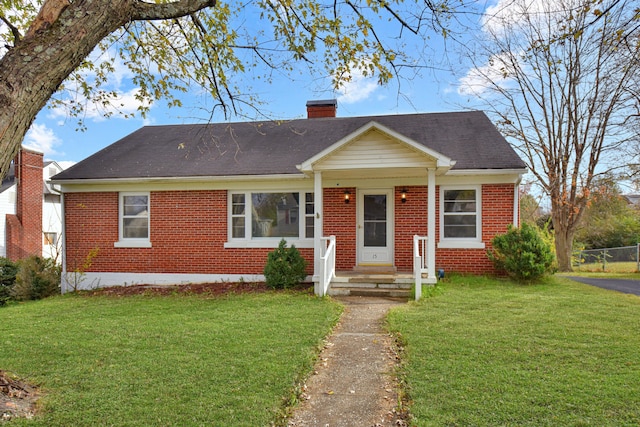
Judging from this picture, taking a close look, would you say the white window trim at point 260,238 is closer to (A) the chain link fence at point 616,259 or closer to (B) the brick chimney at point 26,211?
(B) the brick chimney at point 26,211

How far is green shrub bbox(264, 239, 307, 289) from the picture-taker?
952 cm

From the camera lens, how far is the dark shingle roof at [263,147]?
10.7m

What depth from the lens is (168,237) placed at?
36.8ft

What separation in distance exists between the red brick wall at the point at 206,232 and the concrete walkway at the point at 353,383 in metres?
4.50

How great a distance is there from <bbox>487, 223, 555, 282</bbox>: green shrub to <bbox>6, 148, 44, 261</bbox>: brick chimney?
67.6 feet

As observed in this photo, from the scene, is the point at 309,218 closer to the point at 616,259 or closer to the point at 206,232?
Result: the point at 206,232

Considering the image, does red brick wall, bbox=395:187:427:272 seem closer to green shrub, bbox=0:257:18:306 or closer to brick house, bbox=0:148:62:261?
green shrub, bbox=0:257:18:306

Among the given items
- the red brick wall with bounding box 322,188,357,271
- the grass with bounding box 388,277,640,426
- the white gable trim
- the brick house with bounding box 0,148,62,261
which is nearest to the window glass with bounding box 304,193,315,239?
the red brick wall with bounding box 322,188,357,271

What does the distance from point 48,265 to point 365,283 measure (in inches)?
381

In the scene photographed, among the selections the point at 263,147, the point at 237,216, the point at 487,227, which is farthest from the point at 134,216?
the point at 487,227

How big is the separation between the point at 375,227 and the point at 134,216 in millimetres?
7230

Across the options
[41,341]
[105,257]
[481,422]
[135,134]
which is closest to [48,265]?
[105,257]

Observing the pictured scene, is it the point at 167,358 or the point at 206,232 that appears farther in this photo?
the point at 206,232

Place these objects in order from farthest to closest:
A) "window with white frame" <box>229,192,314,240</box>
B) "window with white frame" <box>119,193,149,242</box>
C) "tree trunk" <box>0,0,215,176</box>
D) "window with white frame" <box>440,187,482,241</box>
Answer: "window with white frame" <box>119,193,149,242</box>
"window with white frame" <box>229,192,314,240</box>
"window with white frame" <box>440,187,482,241</box>
"tree trunk" <box>0,0,215,176</box>
